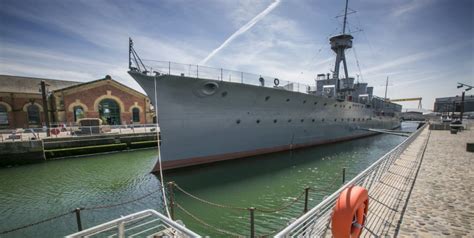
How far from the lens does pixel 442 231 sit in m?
3.33

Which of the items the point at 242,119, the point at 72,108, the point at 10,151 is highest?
the point at 72,108

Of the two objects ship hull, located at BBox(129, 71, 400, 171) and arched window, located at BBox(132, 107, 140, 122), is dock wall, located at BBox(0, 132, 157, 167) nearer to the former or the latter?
ship hull, located at BBox(129, 71, 400, 171)

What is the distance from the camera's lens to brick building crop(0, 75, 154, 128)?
20.8m

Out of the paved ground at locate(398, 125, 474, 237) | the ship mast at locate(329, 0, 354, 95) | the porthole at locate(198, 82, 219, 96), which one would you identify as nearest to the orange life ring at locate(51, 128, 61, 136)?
the porthole at locate(198, 82, 219, 96)

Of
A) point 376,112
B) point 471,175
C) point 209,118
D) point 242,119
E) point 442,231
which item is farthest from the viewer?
point 376,112

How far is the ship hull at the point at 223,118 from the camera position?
9.27 metres

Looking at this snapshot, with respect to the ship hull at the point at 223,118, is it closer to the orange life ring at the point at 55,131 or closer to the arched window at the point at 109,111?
the orange life ring at the point at 55,131

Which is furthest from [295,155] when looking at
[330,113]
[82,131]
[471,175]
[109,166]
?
[82,131]

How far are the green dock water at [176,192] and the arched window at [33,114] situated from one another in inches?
586

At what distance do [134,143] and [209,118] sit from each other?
393 inches

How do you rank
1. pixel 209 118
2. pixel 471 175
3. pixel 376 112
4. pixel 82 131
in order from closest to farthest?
1. pixel 471 175
2. pixel 209 118
3. pixel 82 131
4. pixel 376 112

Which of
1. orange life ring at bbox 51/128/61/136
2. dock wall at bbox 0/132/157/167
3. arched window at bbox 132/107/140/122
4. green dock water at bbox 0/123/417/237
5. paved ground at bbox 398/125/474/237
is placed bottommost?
green dock water at bbox 0/123/417/237

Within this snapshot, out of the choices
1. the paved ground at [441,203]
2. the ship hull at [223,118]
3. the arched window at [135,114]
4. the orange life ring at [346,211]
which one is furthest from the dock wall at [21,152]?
the paved ground at [441,203]

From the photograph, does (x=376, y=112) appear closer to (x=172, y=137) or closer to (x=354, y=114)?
(x=354, y=114)
